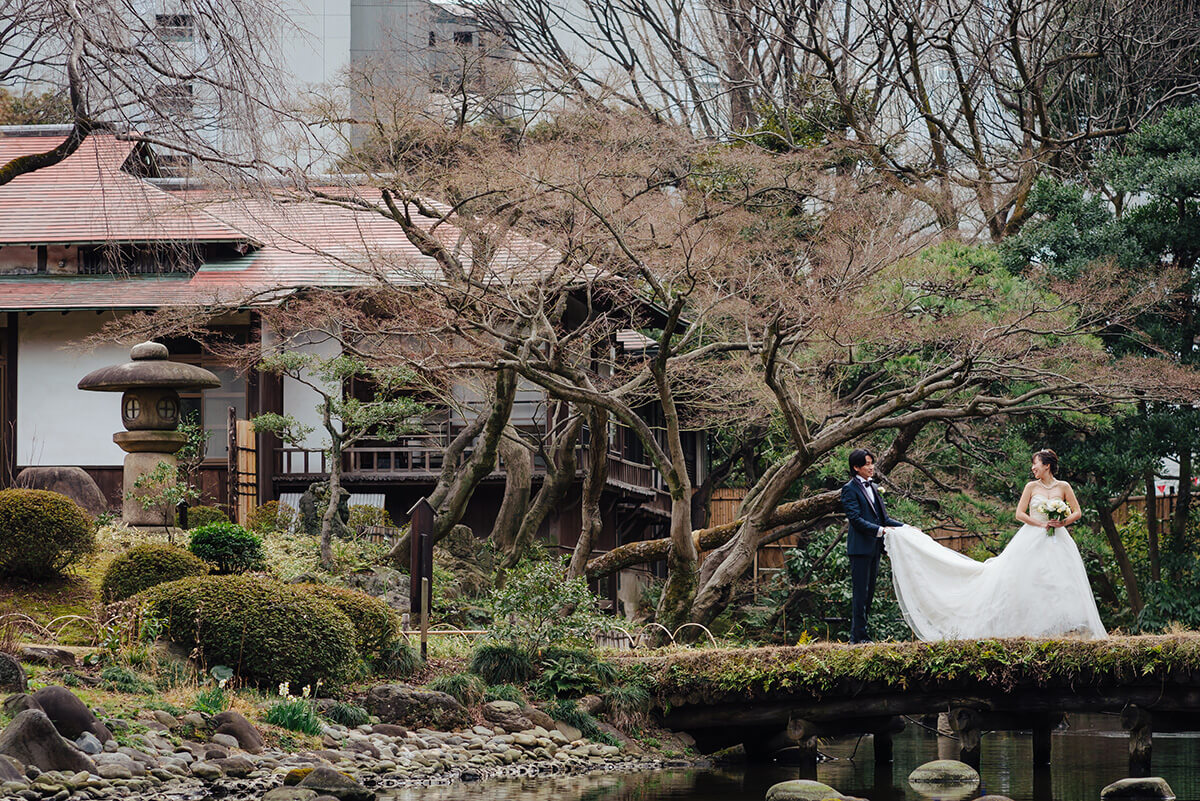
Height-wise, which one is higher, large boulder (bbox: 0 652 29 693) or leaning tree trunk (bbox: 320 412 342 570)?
leaning tree trunk (bbox: 320 412 342 570)

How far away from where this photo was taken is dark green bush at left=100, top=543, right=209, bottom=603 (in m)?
15.1

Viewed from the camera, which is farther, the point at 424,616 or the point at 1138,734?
the point at 424,616

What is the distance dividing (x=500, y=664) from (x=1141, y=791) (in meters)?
6.87

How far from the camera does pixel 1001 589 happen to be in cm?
1304

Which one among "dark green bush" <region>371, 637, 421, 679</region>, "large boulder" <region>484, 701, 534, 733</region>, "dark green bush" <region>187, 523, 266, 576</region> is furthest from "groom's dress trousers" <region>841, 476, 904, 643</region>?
"dark green bush" <region>187, 523, 266, 576</region>

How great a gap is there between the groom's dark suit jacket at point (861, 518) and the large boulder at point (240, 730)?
5.72 metres

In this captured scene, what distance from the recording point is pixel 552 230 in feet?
62.1

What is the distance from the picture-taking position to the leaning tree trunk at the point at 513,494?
2309 cm

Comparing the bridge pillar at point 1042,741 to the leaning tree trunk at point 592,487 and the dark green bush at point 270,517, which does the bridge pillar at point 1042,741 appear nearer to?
the leaning tree trunk at point 592,487

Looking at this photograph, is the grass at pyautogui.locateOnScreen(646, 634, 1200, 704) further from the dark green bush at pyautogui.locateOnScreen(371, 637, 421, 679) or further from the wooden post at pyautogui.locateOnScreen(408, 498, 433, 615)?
the wooden post at pyautogui.locateOnScreen(408, 498, 433, 615)

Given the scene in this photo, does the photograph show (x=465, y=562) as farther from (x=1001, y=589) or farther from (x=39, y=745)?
(x=39, y=745)

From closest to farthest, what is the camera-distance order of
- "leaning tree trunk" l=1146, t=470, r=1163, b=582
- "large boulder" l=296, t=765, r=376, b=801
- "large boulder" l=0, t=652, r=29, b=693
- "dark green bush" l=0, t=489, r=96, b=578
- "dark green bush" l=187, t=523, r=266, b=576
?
"large boulder" l=296, t=765, r=376, b=801
"large boulder" l=0, t=652, r=29, b=693
"dark green bush" l=0, t=489, r=96, b=578
"dark green bush" l=187, t=523, r=266, b=576
"leaning tree trunk" l=1146, t=470, r=1163, b=582

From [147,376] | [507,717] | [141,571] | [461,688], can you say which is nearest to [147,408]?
[147,376]

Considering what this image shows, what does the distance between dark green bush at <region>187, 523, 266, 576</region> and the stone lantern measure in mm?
3418
